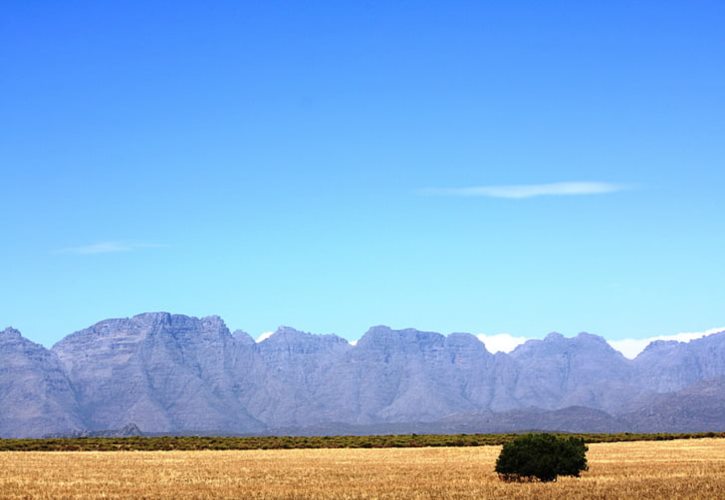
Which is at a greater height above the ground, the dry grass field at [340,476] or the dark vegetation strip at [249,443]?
the dark vegetation strip at [249,443]

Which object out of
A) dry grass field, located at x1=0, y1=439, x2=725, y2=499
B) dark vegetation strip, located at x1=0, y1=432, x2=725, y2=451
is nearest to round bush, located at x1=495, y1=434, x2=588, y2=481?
dry grass field, located at x1=0, y1=439, x2=725, y2=499

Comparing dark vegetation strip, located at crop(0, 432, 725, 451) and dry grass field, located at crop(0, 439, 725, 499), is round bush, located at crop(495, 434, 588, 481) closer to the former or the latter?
dry grass field, located at crop(0, 439, 725, 499)

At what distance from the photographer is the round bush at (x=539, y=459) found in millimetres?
54219

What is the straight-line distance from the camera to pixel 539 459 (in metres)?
54.4

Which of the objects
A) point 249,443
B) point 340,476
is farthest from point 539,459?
point 249,443

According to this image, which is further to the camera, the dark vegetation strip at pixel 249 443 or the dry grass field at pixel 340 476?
the dark vegetation strip at pixel 249 443

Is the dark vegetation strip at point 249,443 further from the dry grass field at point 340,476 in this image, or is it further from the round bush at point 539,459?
the round bush at point 539,459

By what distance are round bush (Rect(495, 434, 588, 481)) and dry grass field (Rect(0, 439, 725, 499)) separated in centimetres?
95

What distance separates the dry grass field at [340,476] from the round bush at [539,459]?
95cm

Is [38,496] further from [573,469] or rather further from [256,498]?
[573,469]

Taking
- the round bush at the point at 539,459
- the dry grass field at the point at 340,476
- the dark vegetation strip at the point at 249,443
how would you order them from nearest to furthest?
the dry grass field at the point at 340,476 → the round bush at the point at 539,459 → the dark vegetation strip at the point at 249,443

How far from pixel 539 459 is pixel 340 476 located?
35.6 ft

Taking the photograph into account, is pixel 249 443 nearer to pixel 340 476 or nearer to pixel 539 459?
pixel 340 476

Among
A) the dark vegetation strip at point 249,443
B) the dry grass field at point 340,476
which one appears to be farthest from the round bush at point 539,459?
the dark vegetation strip at point 249,443
